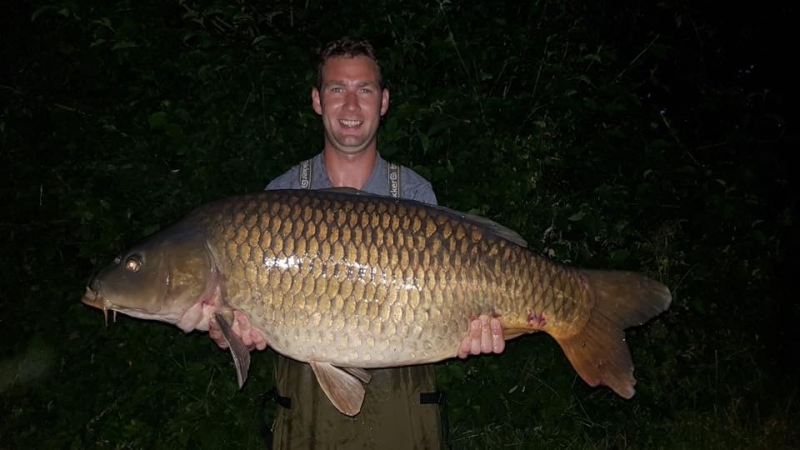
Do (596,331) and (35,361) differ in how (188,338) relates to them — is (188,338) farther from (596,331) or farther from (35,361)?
(596,331)

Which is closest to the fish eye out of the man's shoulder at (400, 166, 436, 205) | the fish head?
the fish head

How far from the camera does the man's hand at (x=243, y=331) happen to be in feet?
5.94

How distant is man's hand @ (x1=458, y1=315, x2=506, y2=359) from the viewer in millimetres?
1833

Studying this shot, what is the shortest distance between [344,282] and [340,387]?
0.38 m

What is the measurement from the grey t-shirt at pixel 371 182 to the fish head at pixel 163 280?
21.0 inches

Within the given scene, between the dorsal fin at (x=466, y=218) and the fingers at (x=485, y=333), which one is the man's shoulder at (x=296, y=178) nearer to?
the dorsal fin at (x=466, y=218)

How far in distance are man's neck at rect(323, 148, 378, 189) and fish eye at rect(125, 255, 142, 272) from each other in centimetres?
76

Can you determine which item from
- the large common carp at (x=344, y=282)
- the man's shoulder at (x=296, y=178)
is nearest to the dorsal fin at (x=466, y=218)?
the large common carp at (x=344, y=282)

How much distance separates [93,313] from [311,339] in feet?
4.96

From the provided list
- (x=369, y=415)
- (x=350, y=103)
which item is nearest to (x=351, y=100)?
(x=350, y=103)

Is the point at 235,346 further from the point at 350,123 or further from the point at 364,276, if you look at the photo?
the point at 350,123

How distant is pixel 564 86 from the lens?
2.86 m

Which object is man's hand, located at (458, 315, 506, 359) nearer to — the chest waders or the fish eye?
the chest waders

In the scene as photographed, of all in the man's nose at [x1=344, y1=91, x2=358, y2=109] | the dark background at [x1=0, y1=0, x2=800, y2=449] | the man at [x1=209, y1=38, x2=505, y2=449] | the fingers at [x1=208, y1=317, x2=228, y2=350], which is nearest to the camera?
the fingers at [x1=208, y1=317, x2=228, y2=350]
